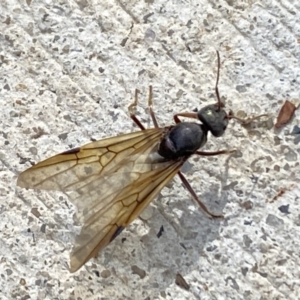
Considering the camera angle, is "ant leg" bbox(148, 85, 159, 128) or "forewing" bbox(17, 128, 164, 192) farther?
"ant leg" bbox(148, 85, 159, 128)

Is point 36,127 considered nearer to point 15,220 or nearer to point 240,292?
point 15,220

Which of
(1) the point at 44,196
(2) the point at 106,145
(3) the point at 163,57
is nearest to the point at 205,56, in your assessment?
(3) the point at 163,57

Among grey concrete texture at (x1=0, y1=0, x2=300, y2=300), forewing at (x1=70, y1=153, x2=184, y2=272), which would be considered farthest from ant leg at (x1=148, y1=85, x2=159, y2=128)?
forewing at (x1=70, y1=153, x2=184, y2=272)

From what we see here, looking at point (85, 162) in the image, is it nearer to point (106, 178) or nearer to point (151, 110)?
point (106, 178)

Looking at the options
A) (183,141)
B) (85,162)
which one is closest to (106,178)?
(85,162)

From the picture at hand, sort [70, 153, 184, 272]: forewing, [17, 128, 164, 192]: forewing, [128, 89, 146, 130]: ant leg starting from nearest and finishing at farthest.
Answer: [70, 153, 184, 272]: forewing, [17, 128, 164, 192]: forewing, [128, 89, 146, 130]: ant leg

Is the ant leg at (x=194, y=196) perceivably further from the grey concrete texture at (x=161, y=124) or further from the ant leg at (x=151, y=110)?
the ant leg at (x=151, y=110)

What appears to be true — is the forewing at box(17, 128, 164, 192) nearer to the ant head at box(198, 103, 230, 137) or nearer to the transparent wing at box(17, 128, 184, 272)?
the transparent wing at box(17, 128, 184, 272)

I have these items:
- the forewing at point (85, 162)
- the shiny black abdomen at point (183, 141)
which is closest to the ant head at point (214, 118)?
the shiny black abdomen at point (183, 141)
